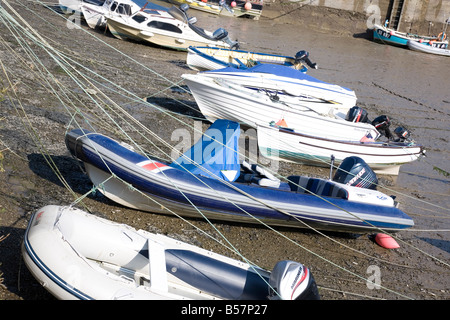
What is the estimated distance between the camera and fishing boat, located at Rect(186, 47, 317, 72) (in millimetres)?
16691

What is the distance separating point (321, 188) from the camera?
8.79 metres

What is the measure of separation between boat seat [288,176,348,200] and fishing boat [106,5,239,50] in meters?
10.5

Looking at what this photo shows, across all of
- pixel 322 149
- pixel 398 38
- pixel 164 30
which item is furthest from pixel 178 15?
pixel 398 38

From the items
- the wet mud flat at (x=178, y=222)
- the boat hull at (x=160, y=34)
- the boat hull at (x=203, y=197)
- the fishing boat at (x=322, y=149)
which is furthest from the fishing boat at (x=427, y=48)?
the boat hull at (x=203, y=197)

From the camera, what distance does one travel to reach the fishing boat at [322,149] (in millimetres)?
11570

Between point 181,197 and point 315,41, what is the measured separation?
65.9ft

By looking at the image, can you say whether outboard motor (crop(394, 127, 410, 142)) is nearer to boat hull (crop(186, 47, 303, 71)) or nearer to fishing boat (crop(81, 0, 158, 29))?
boat hull (crop(186, 47, 303, 71))

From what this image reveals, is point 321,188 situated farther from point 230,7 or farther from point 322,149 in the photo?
point 230,7

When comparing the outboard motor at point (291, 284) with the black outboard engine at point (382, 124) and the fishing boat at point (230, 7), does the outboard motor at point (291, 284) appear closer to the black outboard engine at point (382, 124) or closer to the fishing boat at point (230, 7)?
the black outboard engine at point (382, 124)

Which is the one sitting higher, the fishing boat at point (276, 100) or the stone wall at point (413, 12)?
the stone wall at point (413, 12)

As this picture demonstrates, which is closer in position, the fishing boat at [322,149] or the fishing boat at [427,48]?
the fishing boat at [322,149]

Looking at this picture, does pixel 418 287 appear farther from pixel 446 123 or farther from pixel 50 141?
pixel 446 123

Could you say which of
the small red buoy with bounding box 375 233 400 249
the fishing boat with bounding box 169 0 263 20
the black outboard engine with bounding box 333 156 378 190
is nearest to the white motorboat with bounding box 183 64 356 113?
the black outboard engine with bounding box 333 156 378 190

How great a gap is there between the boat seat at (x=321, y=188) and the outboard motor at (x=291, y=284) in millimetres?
2956
